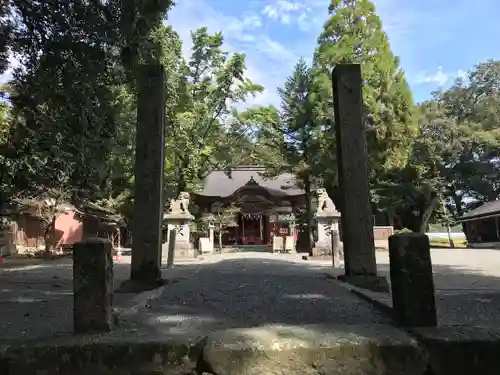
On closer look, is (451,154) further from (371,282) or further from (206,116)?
(371,282)

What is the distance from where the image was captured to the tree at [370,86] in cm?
2302

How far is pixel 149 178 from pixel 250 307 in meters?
2.64

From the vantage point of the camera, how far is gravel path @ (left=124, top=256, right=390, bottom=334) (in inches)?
162

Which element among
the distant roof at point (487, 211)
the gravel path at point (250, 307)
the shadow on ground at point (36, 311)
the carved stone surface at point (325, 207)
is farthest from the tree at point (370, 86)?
the shadow on ground at point (36, 311)

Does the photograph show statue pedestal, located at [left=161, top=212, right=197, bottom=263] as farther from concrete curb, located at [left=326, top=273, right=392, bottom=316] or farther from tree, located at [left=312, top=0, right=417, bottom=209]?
concrete curb, located at [left=326, top=273, right=392, bottom=316]

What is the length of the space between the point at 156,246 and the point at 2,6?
178 inches

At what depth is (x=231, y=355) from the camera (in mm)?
2805

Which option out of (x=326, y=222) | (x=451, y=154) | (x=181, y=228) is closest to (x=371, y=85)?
(x=326, y=222)

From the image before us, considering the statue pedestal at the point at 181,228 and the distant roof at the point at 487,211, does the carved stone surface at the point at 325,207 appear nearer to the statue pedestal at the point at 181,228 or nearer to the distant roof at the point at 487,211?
the statue pedestal at the point at 181,228

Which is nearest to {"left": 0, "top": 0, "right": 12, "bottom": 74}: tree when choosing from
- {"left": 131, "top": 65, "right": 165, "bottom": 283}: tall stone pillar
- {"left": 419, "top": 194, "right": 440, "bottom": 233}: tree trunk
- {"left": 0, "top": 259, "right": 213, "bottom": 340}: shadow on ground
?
{"left": 131, "top": 65, "right": 165, "bottom": 283}: tall stone pillar

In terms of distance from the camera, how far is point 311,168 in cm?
2430

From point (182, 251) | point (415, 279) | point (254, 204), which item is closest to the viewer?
point (415, 279)

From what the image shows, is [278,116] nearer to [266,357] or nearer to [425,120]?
[425,120]

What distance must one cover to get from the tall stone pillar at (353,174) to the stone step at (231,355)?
3.64 meters
